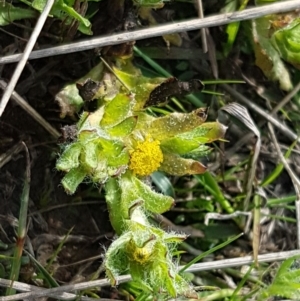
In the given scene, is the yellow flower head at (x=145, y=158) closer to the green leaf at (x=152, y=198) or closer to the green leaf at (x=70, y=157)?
the green leaf at (x=152, y=198)

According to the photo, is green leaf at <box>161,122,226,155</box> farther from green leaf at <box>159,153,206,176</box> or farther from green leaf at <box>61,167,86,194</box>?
green leaf at <box>61,167,86,194</box>

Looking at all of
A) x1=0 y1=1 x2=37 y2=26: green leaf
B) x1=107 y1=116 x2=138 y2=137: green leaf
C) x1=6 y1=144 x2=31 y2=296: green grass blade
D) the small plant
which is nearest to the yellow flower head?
the small plant

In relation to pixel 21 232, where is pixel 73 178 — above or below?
above

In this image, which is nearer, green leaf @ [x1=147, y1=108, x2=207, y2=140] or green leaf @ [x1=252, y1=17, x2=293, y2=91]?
green leaf @ [x1=147, y1=108, x2=207, y2=140]

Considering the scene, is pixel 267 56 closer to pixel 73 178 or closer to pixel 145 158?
pixel 145 158

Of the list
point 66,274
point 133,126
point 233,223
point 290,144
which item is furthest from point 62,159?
point 290,144

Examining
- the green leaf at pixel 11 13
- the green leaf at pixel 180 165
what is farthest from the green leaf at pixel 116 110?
the green leaf at pixel 11 13

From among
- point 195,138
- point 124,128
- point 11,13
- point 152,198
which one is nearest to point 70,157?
point 124,128
